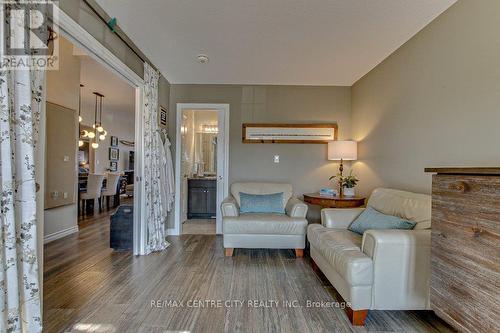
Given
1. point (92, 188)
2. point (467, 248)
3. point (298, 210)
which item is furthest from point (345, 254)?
point (92, 188)

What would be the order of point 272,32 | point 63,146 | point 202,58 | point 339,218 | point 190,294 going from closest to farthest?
point 190,294, point 272,32, point 339,218, point 202,58, point 63,146

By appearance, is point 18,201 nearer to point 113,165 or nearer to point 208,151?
point 208,151

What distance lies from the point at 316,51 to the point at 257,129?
4.98 ft

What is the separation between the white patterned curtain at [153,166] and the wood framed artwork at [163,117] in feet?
0.90

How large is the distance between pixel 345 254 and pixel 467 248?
2.59 feet

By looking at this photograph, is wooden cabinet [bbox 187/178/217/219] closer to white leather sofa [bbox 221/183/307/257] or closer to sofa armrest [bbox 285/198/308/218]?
white leather sofa [bbox 221/183/307/257]

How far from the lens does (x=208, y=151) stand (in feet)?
20.0

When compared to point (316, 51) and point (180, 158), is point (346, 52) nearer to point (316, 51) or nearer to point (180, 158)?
point (316, 51)

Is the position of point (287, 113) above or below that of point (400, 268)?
above

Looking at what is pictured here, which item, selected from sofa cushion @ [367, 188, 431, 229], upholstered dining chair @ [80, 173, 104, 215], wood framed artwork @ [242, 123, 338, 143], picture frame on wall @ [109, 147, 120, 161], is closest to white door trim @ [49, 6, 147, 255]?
wood framed artwork @ [242, 123, 338, 143]

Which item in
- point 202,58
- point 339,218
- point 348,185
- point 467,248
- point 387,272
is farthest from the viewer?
point 348,185

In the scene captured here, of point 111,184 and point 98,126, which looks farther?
point 98,126

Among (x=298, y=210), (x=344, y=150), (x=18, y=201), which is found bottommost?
(x=298, y=210)

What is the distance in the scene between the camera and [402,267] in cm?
172
